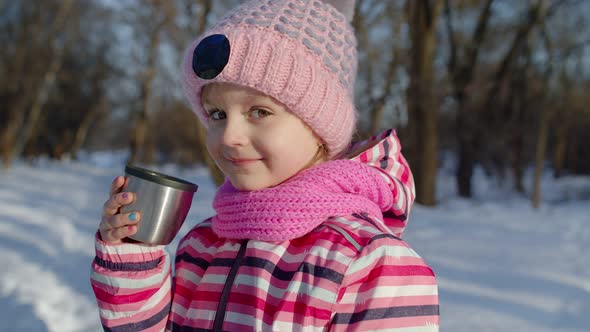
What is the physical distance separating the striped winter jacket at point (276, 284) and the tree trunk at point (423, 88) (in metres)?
7.16

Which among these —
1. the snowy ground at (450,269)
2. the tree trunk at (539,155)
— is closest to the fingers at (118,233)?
the snowy ground at (450,269)

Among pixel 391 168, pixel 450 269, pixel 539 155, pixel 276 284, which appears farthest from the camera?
pixel 539 155

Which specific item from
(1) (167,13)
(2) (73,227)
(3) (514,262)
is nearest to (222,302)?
(3) (514,262)

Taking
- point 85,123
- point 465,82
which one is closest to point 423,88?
point 465,82

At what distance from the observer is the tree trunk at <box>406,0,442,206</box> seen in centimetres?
812

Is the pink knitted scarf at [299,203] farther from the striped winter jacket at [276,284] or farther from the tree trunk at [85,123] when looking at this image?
the tree trunk at [85,123]

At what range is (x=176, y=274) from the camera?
4.53 ft

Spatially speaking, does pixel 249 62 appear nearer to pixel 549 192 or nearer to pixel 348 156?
pixel 348 156

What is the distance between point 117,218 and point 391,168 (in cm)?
83

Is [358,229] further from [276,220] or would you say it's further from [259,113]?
[259,113]

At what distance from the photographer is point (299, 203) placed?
118 centimetres

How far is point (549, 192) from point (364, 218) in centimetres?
1734

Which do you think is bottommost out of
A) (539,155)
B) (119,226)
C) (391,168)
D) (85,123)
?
(85,123)

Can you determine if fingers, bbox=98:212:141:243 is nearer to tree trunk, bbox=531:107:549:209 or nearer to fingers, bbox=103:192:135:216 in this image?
fingers, bbox=103:192:135:216
